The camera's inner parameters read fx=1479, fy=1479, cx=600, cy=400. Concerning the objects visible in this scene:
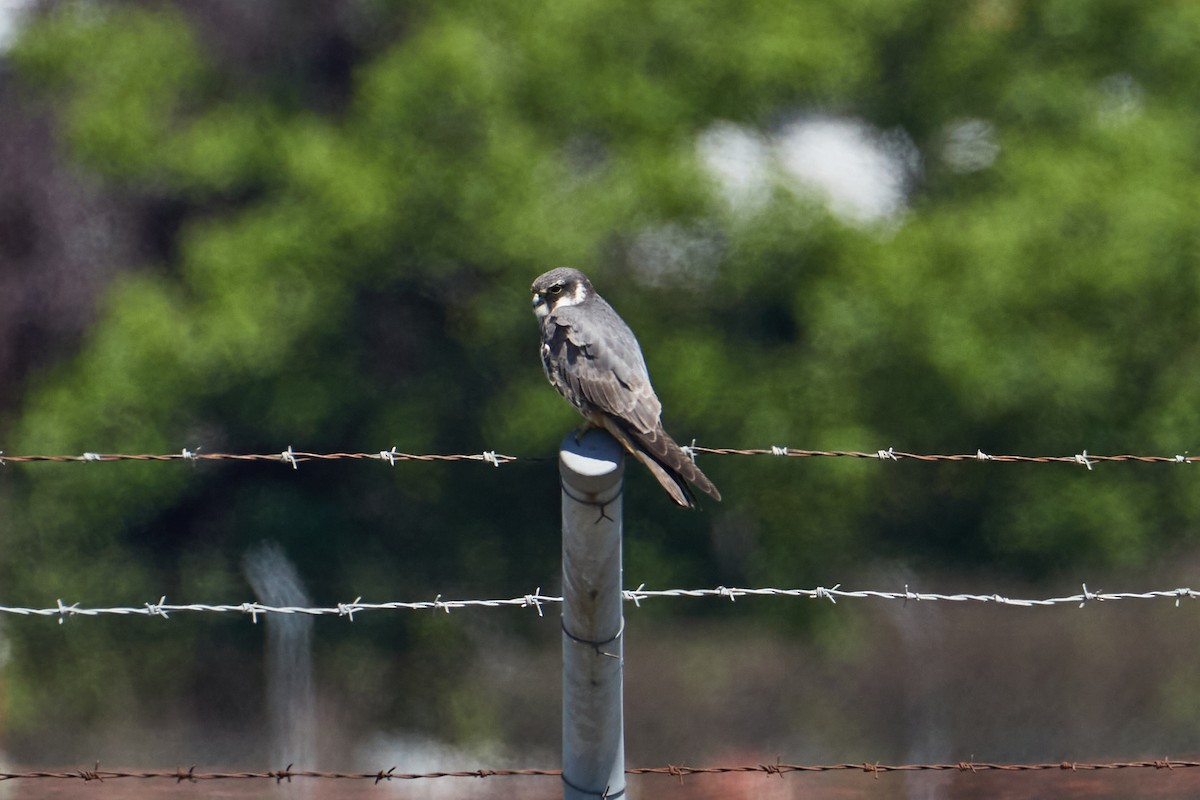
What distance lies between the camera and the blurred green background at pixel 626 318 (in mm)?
11812

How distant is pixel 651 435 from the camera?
5.18 meters

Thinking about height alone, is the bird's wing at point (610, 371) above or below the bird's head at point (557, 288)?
below

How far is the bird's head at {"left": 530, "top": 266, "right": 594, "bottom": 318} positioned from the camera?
6.54 m

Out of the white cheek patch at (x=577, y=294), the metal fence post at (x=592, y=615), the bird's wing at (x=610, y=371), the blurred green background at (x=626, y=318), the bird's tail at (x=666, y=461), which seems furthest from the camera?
the blurred green background at (x=626, y=318)

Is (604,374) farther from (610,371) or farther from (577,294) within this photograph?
(577,294)

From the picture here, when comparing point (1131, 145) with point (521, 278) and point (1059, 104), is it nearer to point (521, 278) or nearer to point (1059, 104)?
point (1059, 104)

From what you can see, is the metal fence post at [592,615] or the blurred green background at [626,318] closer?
the metal fence post at [592,615]

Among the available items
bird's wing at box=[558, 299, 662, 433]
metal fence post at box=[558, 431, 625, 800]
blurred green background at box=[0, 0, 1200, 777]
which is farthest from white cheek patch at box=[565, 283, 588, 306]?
blurred green background at box=[0, 0, 1200, 777]

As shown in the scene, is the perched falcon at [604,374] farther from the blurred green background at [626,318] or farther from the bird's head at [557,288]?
the blurred green background at [626,318]

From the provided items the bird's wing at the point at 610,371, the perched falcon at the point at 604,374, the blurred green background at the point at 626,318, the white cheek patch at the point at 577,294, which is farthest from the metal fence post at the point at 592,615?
the blurred green background at the point at 626,318

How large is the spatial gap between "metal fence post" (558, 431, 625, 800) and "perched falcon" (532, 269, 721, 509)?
3.67 ft

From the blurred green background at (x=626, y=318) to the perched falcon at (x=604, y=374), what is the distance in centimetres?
534

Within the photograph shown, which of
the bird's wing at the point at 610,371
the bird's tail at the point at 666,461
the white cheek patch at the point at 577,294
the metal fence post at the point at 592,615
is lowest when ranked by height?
the metal fence post at the point at 592,615

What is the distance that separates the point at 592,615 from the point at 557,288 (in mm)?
3134
